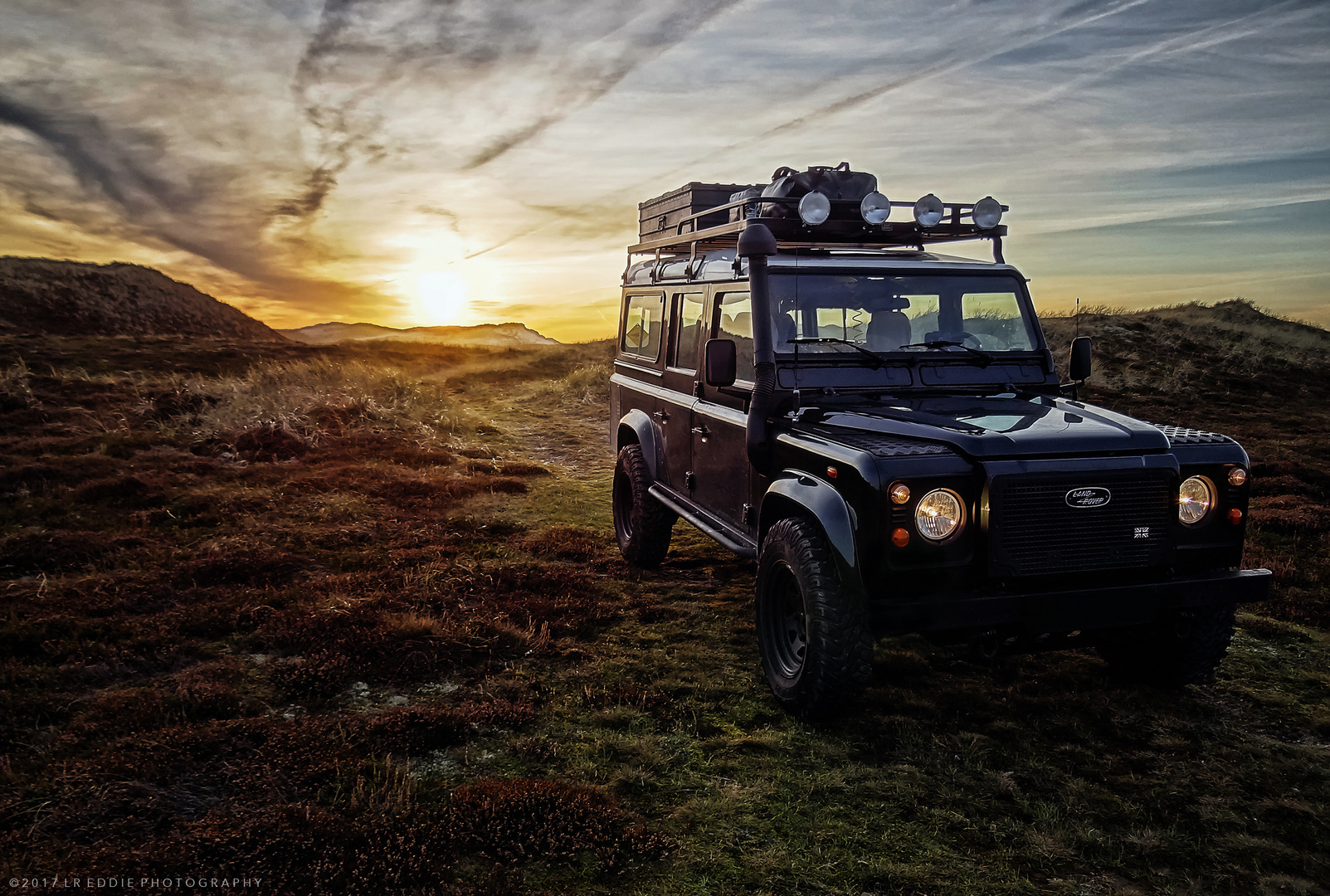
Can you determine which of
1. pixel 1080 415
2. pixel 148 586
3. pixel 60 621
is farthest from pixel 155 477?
pixel 1080 415

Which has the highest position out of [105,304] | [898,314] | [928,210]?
[105,304]

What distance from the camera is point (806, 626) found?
4.19 meters

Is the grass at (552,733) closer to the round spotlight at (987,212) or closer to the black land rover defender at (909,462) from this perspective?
the black land rover defender at (909,462)

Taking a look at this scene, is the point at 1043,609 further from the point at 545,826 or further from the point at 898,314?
the point at 545,826

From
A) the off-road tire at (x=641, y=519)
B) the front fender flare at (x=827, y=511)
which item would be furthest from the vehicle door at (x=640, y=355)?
the front fender flare at (x=827, y=511)

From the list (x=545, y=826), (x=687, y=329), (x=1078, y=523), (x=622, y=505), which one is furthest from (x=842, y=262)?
(x=545, y=826)

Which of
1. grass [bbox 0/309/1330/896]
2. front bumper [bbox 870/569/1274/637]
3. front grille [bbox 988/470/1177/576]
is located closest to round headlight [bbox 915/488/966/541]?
front grille [bbox 988/470/1177/576]

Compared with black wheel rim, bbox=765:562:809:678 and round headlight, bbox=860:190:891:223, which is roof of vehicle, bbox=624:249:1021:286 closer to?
round headlight, bbox=860:190:891:223

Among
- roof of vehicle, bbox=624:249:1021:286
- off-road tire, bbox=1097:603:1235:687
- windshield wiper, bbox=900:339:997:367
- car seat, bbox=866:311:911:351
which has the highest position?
roof of vehicle, bbox=624:249:1021:286

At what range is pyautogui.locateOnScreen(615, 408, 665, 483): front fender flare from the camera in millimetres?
7207

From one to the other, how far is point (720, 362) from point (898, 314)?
1363 millimetres

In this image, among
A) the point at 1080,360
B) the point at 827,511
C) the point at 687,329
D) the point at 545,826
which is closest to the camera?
the point at 545,826

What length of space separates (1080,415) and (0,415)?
17031 millimetres

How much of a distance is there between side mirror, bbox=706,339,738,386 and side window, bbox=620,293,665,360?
2.07 metres
